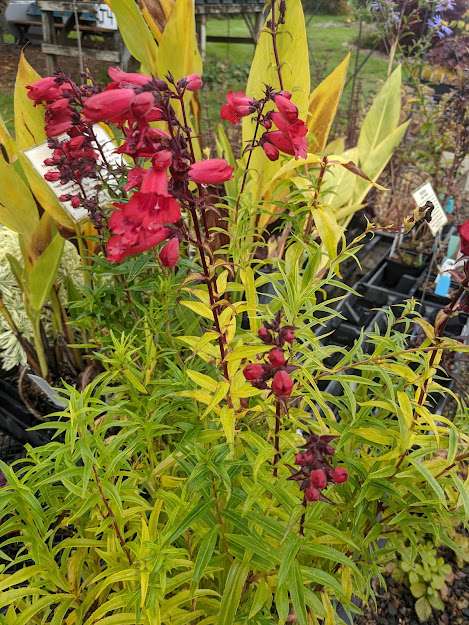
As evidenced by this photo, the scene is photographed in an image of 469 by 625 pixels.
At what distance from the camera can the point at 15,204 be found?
135cm

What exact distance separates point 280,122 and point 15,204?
32.1 inches

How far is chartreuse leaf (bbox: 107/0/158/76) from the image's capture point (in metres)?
1.43

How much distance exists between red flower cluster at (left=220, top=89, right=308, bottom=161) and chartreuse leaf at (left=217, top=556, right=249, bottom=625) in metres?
0.62

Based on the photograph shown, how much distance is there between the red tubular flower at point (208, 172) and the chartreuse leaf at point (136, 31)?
88 centimetres

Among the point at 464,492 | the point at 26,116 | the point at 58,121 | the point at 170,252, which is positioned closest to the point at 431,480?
the point at 464,492

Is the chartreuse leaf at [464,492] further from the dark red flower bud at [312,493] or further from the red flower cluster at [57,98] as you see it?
the red flower cluster at [57,98]

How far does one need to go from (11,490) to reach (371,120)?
73.6 inches

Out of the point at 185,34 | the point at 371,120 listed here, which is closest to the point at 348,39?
the point at 371,120

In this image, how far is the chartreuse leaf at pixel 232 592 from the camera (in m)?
0.76

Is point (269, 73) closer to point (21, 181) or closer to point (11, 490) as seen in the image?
point (21, 181)

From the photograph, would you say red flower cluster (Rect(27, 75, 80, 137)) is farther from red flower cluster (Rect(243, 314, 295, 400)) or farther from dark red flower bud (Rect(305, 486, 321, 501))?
dark red flower bud (Rect(305, 486, 321, 501))

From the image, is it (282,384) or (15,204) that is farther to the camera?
(15,204)

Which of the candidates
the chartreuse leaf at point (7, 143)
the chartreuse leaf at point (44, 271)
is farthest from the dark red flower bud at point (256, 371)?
the chartreuse leaf at point (7, 143)

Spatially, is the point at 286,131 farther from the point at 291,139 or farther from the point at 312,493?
the point at 312,493
